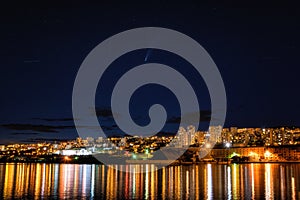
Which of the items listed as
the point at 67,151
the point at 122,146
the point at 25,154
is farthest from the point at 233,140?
the point at 25,154

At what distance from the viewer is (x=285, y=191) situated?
26.9 metres

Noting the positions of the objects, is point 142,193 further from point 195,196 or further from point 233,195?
point 233,195

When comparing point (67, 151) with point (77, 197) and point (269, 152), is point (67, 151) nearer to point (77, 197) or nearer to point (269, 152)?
point (269, 152)

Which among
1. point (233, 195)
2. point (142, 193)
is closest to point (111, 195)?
point (142, 193)

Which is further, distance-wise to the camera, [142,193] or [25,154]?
[25,154]

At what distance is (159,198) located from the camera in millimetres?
23688

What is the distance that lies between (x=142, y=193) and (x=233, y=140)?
131m

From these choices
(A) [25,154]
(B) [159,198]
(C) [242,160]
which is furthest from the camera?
(A) [25,154]

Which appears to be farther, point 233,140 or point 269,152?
point 233,140

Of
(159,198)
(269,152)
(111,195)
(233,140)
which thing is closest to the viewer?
(159,198)

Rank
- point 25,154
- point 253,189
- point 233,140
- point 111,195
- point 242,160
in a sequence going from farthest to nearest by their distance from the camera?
point 25,154, point 233,140, point 242,160, point 253,189, point 111,195

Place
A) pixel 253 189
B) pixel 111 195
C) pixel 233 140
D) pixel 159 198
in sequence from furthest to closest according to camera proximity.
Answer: pixel 233 140 < pixel 253 189 < pixel 111 195 < pixel 159 198

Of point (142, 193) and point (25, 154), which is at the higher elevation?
point (25, 154)

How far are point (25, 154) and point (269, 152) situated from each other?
9750cm
